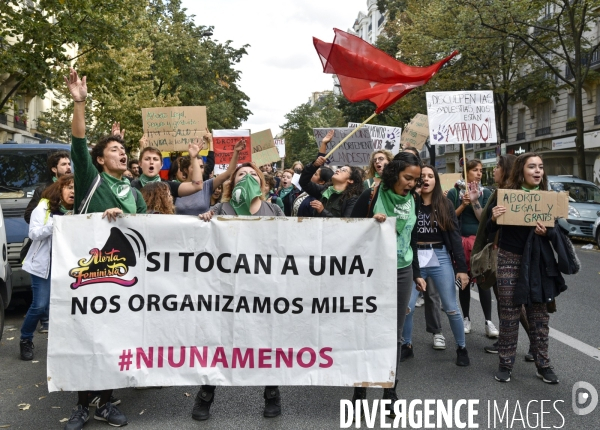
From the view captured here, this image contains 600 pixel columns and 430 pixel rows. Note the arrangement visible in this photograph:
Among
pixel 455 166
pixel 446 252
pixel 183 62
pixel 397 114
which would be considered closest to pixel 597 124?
pixel 397 114

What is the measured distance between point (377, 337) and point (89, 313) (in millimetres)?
1958

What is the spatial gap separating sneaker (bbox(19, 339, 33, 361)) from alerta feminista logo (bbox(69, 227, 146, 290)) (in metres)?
2.23

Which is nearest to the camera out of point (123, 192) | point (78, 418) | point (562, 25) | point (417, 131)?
point (78, 418)

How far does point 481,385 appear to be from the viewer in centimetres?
544

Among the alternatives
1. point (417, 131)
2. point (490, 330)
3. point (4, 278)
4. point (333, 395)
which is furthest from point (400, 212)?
point (417, 131)

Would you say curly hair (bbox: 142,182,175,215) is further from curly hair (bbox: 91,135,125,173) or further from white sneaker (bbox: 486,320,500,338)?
white sneaker (bbox: 486,320,500,338)

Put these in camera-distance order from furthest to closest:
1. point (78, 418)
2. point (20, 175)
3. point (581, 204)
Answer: point (581, 204), point (20, 175), point (78, 418)

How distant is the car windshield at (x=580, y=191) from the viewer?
19.2m

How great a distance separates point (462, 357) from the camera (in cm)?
607

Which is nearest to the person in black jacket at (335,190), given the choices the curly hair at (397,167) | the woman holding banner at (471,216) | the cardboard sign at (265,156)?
the woman holding banner at (471,216)

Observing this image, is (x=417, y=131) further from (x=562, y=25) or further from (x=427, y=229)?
(x=562, y=25)

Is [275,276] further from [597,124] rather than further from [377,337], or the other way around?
[597,124]

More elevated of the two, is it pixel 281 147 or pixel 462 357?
pixel 281 147

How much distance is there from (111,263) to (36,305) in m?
2.04
